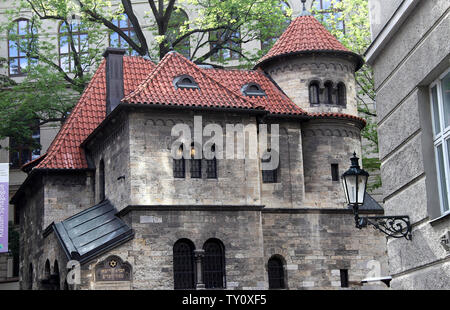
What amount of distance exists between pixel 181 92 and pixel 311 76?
222 inches

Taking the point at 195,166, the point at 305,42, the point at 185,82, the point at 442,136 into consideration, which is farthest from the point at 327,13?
the point at 442,136

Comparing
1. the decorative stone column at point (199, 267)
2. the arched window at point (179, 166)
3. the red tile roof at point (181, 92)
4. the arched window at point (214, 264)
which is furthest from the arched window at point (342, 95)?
the decorative stone column at point (199, 267)

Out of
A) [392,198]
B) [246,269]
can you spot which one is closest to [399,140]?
[392,198]

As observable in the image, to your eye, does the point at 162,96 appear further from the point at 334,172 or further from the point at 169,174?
the point at 334,172

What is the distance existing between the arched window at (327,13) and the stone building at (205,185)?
644cm

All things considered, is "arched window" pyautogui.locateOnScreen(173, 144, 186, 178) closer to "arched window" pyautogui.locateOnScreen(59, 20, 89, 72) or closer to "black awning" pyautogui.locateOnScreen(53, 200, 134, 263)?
"black awning" pyautogui.locateOnScreen(53, 200, 134, 263)

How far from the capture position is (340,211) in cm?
2964

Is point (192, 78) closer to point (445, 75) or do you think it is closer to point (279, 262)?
point (279, 262)

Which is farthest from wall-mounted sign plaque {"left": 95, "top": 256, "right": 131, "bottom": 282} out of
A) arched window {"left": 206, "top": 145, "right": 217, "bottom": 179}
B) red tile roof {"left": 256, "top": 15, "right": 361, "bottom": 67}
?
red tile roof {"left": 256, "top": 15, "right": 361, "bottom": 67}

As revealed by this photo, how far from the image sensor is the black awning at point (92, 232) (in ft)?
83.1

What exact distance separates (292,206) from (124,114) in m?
6.68

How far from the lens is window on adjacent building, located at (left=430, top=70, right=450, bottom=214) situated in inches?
426

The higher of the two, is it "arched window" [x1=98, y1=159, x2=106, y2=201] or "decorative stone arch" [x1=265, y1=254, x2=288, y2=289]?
"arched window" [x1=98, y1=159, x2=106, y2=201]

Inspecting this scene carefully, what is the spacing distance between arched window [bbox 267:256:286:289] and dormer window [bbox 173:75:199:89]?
6.36m
